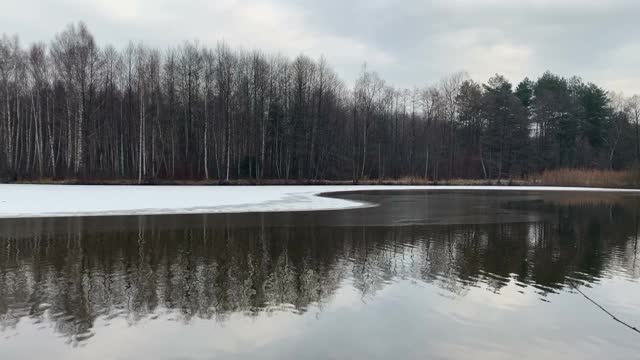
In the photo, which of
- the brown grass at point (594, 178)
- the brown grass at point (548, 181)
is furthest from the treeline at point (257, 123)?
the brown grass at point (594, 178)

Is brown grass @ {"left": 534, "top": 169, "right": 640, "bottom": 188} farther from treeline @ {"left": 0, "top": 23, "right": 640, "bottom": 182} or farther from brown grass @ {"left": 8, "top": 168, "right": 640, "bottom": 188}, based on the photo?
treeline @ {"left": 0, "top": 23, "right": 640, "bottom": 182}

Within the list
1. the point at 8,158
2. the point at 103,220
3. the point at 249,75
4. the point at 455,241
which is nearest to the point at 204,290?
the point at 455,241

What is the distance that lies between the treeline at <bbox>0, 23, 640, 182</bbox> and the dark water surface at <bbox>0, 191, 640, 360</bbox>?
38565 mm

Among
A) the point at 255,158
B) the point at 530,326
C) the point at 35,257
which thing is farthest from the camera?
the point at 255,158

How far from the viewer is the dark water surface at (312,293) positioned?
6.67m

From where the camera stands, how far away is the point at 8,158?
50.8 metres

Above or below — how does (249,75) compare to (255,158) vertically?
above

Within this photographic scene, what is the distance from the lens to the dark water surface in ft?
21.9

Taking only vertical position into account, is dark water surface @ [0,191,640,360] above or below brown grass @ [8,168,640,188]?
below

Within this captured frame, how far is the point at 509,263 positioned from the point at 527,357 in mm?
6390

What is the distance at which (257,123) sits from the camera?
6206 centimetres

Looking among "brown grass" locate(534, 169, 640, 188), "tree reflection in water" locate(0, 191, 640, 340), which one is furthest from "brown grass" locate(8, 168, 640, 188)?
"tree reflection in water" locate(0, 191, 640, 340)

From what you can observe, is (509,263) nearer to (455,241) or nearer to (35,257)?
(455,241)

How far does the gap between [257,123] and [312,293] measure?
2129 inches
